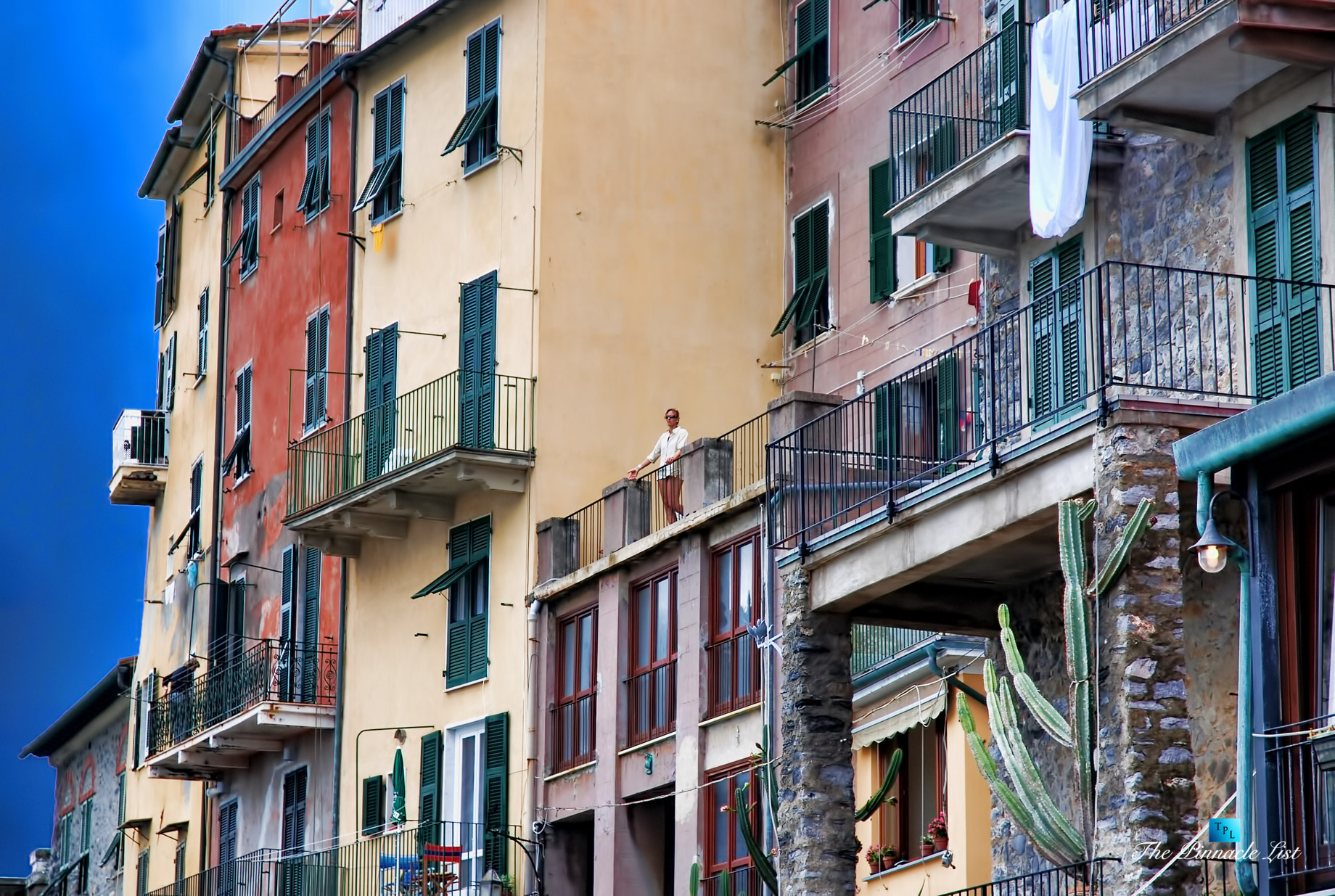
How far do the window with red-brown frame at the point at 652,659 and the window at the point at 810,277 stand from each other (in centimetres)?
439

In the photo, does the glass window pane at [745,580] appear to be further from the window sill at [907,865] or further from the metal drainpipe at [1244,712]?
the metal drainpipe at [1244,712]

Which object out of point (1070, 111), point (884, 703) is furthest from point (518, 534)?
point (1070, 111)

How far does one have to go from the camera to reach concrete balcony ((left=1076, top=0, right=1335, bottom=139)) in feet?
57.9

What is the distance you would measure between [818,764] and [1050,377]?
11.4 ft

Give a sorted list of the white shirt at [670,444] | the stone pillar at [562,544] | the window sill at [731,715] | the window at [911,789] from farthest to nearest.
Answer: the stone pillar at [562,544]
the white shirt at [670,444]
the window sill at [731,715]
the window at [911,789]

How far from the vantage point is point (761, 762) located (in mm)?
25844

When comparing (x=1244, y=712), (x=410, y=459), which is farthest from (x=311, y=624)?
(x=1244, y=712)

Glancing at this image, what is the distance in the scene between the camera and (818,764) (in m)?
20.6

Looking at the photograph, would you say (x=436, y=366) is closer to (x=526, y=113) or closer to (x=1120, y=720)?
(x=526, y=113)

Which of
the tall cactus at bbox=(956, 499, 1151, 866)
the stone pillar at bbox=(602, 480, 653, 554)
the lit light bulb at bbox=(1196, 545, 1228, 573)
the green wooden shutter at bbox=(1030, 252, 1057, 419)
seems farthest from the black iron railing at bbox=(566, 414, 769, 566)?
the lit light bulb at bbox=(1196, 545, 1228, 573)

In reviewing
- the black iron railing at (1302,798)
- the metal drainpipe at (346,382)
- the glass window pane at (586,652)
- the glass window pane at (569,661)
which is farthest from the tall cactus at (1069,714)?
the metal drainpipe at (346,382)

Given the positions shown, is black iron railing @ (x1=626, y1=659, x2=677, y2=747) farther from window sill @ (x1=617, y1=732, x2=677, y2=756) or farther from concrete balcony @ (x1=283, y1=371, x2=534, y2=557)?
concrete balcony @ (x1=283, y1=371, x2=534, y2=557)

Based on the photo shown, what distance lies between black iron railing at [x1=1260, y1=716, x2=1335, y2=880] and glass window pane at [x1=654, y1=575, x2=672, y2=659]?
1376cm

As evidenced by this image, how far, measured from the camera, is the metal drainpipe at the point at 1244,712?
1544cm
